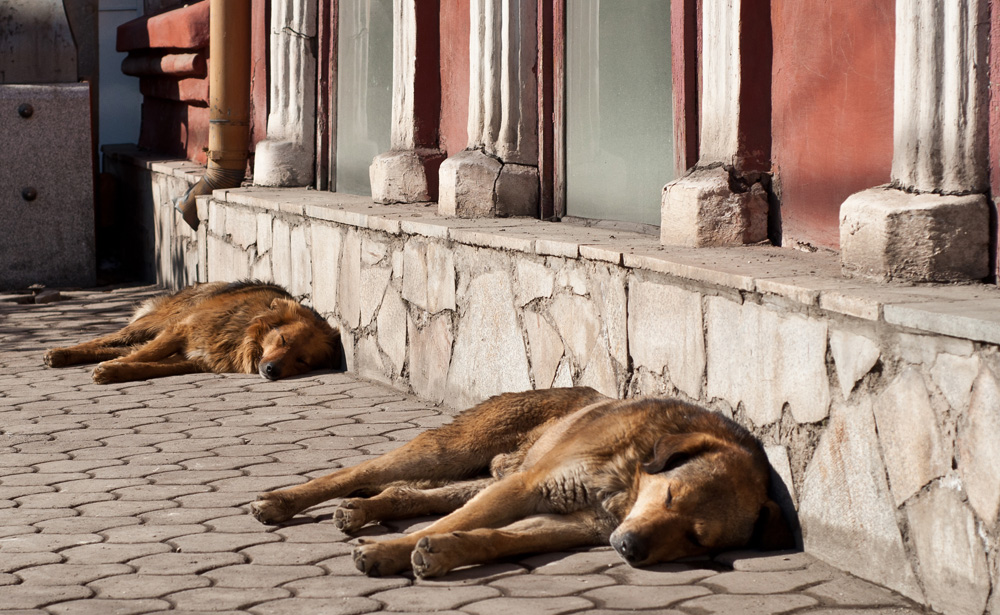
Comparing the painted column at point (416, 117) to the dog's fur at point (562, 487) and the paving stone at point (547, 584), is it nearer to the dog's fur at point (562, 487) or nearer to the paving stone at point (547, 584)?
the dog's fur at point (562, 487)

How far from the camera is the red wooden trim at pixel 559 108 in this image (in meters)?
6.20

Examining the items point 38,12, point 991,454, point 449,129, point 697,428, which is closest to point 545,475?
point 697,428

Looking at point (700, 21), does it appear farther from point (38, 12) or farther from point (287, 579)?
point (38, 12)

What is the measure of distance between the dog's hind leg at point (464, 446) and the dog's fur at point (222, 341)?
8.59ft

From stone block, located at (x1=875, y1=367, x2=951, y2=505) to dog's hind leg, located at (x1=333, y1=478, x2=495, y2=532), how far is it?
154 cm

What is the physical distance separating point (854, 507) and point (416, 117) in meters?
4.44

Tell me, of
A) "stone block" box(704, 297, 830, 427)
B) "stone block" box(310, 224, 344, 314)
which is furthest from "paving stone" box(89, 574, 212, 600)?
"stone block" box(310, 224, 344, 314)

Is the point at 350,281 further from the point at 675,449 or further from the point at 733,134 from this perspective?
the point at 675,449

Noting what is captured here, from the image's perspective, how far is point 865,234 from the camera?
3.97 meters

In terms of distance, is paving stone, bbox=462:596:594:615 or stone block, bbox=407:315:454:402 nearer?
paving stone, bbox=462:596:594:615

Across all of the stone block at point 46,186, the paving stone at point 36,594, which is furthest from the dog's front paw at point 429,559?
the stone block at point 46,186

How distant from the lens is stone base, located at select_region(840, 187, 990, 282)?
3787 millimetres

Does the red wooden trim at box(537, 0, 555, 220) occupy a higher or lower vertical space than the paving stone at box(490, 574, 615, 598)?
higher

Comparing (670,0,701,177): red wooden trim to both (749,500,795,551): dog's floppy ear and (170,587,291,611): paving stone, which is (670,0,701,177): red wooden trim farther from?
(170,587,291,611): paving stone
